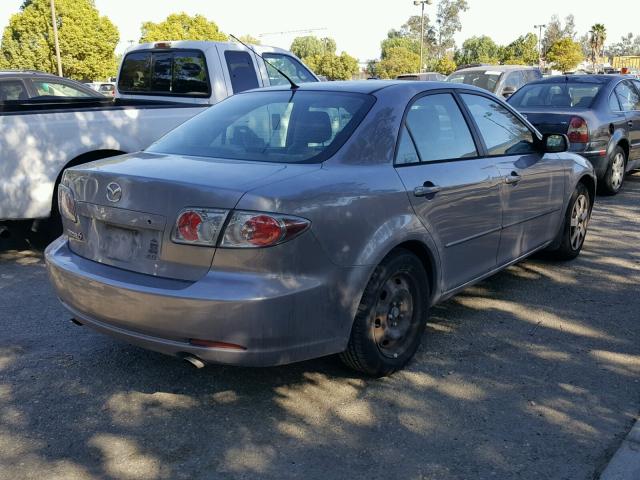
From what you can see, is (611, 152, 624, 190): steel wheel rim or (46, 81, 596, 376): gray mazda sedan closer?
(46, 81, 596, 376): gray mazda sedan

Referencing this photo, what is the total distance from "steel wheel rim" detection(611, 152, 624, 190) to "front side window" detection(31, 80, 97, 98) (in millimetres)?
7324

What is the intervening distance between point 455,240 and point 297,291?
4.72 feet

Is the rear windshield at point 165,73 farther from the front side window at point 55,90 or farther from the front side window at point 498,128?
the front side window at point 498,128

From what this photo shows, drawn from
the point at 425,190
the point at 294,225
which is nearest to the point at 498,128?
the point at 425,190

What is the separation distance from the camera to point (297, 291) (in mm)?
3139

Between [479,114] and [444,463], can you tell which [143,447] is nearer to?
[444,463]

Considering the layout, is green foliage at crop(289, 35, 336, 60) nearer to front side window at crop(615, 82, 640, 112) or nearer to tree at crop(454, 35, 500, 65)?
tree at crop(454, 35, 500, 65)

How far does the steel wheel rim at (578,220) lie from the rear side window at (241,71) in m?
4.11

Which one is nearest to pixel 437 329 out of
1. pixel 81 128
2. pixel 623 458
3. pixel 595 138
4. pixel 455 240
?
pixel 455 240

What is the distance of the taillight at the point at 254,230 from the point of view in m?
3.08

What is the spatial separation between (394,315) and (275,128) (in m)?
1.30

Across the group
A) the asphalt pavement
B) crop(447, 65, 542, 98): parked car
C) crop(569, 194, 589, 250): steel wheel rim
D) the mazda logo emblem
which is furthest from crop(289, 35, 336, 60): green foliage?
the mazda logo emblem

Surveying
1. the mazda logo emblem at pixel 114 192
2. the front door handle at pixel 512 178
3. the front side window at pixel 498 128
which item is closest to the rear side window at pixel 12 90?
the mazda logo emblem at pixel 114 192

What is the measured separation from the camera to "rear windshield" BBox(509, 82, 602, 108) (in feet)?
30.8
